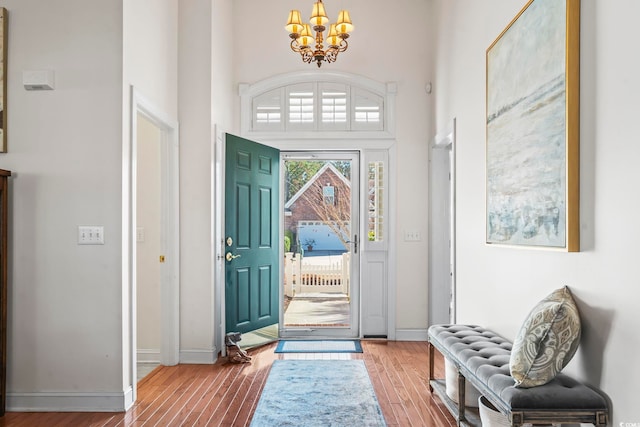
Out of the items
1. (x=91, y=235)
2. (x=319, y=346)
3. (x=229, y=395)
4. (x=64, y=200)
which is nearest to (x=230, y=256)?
(x=319, y=346)

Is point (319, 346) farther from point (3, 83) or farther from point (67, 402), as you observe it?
point (3, 83)

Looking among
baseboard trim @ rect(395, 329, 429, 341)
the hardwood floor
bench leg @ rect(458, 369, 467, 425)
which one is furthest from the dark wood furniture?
baseboard trim @ rect(395, 329, 429, 341)

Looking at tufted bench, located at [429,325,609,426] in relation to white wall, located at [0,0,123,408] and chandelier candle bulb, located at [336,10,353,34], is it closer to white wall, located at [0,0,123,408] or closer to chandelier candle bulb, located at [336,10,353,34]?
white wall, located at [0,0,123,408]

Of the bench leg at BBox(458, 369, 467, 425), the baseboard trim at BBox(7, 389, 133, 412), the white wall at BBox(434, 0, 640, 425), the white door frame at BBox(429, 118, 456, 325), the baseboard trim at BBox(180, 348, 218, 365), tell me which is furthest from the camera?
the white door frame at BBox(429, 118, 456, 325)

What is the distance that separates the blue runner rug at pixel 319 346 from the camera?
509cm

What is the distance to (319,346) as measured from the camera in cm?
530

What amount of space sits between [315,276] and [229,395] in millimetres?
2523

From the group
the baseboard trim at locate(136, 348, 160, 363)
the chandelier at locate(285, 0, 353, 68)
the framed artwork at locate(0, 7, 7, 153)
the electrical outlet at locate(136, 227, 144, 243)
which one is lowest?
the baseboard trim at locate(136, 348, 160, 363)

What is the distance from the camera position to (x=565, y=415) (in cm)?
206

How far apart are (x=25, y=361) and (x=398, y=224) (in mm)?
3667

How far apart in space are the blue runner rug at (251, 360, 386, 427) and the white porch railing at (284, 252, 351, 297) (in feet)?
5.03

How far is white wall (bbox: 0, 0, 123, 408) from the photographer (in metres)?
3.37

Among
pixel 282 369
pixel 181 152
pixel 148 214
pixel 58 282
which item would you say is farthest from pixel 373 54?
pixel 58 282

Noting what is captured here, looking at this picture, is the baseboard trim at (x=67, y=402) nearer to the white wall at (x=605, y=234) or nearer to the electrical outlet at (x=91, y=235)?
the electrical outlet at (x=91, y=235)
